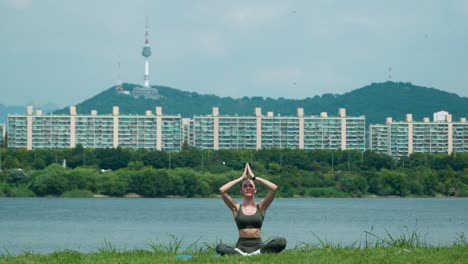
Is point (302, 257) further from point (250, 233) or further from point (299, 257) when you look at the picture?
point (250, 233)

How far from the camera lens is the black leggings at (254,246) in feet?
54.9

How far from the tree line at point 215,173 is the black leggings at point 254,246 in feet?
285

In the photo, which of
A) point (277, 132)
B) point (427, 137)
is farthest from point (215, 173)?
point (427, 137)

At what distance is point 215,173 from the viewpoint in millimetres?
114062

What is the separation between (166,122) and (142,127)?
14.2ft

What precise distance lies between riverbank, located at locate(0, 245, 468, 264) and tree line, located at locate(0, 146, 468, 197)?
86.6 metres

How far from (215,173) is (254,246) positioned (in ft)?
319

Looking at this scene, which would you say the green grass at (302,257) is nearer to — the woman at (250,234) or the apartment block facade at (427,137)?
the woman at (250,234)

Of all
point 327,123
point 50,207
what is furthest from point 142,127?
point 50,207

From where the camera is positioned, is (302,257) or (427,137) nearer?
(302,257)

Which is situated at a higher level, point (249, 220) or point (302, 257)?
point (249, 220)

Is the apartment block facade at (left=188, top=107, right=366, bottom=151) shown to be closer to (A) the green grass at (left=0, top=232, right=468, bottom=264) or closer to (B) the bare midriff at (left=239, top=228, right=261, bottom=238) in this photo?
(A) the green grass at (left=0, top=232, right=468, bottom=264)

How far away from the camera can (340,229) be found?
176ft

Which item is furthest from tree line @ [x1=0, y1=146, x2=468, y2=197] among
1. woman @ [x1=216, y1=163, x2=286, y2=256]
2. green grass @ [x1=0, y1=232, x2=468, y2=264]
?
woman @ [x1=216, y1=163, x2=286, y2=256]
